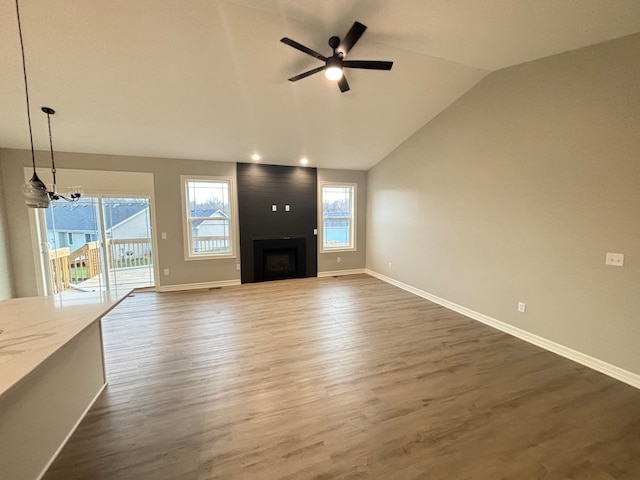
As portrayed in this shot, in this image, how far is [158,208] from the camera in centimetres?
509

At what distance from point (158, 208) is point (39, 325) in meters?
3.93

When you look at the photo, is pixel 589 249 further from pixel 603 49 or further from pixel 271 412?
pixel 271 412

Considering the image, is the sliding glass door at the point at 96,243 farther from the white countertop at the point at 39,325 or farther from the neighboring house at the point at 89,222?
the white countertop at the point at 39,325

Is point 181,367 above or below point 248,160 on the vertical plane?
below

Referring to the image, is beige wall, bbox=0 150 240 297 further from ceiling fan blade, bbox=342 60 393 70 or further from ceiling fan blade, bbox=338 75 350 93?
ceiling fan blade, bbox=342 60 393 70

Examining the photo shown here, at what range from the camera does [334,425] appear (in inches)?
75.0

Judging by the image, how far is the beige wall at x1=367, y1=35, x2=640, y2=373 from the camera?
2396 millimetres

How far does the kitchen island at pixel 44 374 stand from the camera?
1299 mm

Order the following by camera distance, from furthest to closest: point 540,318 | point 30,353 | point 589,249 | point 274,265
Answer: point 274,265 < point 540,318 < point 589,249 < point 30,353

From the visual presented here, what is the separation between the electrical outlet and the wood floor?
3.52 ft

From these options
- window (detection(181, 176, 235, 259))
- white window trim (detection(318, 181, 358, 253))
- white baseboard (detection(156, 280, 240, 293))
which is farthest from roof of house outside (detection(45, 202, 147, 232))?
white window trim (detection(318, 181, 358, 253))

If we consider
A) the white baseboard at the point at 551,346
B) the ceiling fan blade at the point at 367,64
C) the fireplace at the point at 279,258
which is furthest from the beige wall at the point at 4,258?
the white baseboard at the point at 551,346

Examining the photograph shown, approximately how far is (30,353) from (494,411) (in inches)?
116

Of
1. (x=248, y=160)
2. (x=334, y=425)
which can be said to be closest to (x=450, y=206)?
(x=334, y=425)
